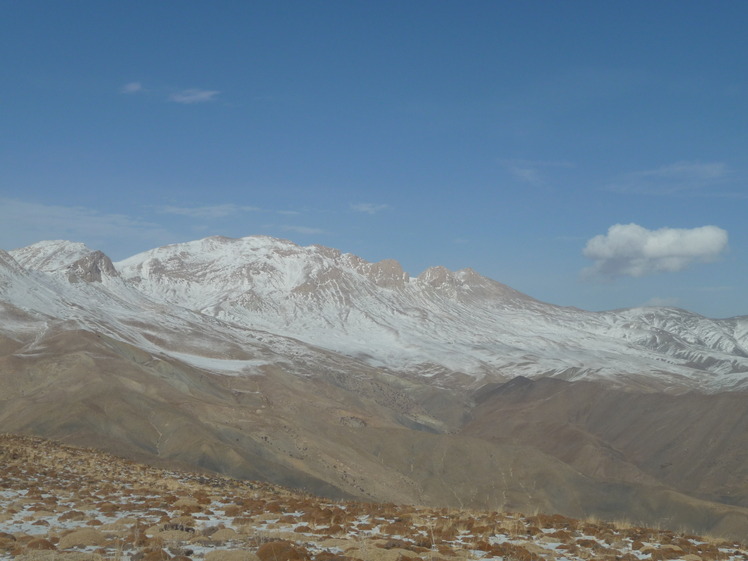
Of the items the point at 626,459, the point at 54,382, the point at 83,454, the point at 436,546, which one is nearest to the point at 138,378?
the point at 54,382

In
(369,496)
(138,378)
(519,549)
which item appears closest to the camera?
(519,549)

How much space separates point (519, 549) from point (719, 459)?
4491 inches

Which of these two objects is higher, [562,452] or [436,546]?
[436,546]

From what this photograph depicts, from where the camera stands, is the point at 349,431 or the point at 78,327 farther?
the point at 78,327

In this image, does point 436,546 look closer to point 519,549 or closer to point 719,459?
point 519,549

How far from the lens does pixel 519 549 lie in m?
16.5

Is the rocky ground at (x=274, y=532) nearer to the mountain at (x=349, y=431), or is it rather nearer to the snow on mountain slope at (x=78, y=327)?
the mountain at (x=349, y=431)

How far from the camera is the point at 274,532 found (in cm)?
1778

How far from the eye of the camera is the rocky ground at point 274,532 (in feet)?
49.0

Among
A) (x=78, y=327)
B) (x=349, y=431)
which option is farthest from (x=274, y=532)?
(x=78, y=327)

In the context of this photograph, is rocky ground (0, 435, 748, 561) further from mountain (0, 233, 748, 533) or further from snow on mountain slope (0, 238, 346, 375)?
snow on mountain slope (0, 238, 346, 375)

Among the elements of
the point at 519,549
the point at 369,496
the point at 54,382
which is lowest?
the point at 369,496

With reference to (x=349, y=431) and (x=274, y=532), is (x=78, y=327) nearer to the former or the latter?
(x=349, y=431)

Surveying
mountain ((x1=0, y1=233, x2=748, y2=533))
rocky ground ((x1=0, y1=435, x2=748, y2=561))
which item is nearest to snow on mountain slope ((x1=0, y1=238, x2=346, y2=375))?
mountain ((x1=0, y1=233, x2=748, y2=533))
